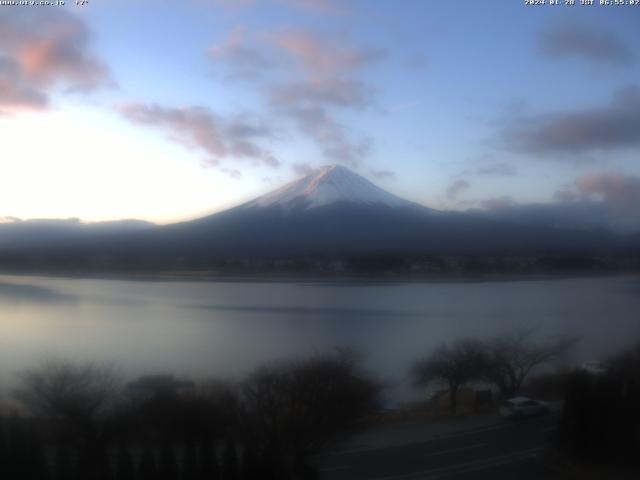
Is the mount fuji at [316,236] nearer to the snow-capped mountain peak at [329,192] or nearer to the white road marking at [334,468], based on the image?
the snow-capped mountain peak at [329,192]

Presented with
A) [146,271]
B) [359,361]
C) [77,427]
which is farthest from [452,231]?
[77,427]

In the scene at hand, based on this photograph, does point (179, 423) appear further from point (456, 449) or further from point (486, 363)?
point (486, 363)

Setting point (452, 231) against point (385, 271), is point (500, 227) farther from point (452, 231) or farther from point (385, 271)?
point (385, 271)

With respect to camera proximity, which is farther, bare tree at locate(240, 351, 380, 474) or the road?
bare tree at locate(240, 351, 380, 474)

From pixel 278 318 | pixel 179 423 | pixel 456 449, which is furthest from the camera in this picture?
pixel 278 318

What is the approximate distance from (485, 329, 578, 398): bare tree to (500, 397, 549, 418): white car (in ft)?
0.55

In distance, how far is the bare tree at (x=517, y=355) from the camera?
3.56m

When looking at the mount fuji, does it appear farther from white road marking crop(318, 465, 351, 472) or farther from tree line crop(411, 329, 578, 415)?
white road marking crop(318, 465, 351, 472)

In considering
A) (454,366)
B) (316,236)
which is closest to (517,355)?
(454,366)

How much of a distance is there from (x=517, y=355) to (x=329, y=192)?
6.55 ft

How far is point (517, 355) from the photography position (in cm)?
373

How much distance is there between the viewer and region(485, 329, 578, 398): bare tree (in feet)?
11.7

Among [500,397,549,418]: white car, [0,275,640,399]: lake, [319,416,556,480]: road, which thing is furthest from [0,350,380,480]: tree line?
[500,397,549,418]: white car

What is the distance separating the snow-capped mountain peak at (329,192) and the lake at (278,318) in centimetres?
80
